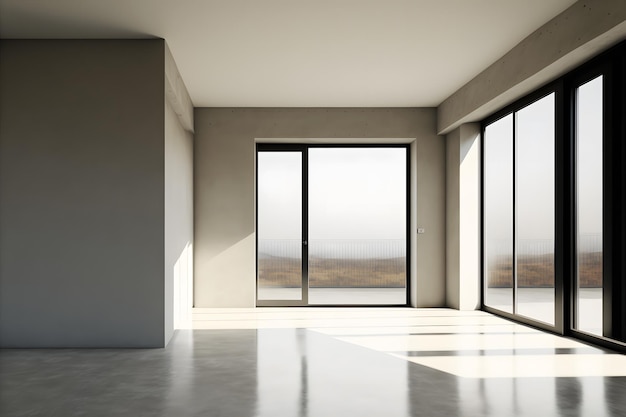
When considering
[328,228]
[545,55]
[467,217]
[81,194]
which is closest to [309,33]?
[545,55]

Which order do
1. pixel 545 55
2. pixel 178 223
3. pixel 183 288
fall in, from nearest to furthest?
pixel 545 55 → pixel 178 223 → pixel 183 288

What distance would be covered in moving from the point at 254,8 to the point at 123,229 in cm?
258

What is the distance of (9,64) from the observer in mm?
5336

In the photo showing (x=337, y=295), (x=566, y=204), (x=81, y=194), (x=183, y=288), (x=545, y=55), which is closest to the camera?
(x=545, y=55)

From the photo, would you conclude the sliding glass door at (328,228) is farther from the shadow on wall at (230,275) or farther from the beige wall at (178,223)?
the beige wall at (178,223)

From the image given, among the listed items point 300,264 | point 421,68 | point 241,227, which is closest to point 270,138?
point 241,227

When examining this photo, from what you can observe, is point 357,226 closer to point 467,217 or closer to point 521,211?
point 467,217

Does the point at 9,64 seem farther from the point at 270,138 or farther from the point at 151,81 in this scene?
the point at 270,138

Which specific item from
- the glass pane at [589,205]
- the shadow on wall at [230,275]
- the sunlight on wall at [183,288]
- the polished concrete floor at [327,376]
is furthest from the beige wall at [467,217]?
the sunlight on wall at [183,288]

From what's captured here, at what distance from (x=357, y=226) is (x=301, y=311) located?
5.66 ft

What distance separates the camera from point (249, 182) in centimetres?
837

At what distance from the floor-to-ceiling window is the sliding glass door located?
1.83 meters

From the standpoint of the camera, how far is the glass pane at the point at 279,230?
28.0 feet

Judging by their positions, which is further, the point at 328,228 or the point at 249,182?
the point at 328,228
